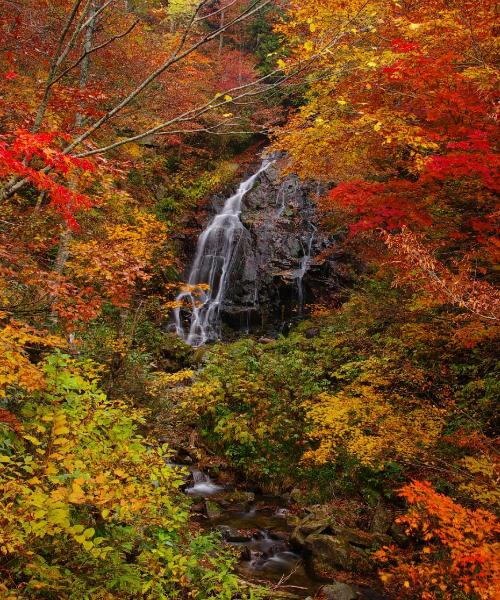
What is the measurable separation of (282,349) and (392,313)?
4920 mm

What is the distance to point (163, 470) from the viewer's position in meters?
3.54

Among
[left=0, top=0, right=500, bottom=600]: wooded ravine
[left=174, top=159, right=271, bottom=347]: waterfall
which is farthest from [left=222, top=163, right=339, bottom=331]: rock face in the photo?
[left=0, top=0, right=500, bottom=600]: wooded ravine

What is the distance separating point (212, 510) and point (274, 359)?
478 centimetres

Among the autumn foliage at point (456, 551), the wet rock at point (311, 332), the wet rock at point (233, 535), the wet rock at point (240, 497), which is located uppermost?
the autumn foliage at point (456, 551)

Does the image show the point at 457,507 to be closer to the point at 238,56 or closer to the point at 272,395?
the point at 272,395

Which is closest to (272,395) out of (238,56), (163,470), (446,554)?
(446,554)

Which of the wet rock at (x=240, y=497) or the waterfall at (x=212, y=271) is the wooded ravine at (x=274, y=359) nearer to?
the wet rock at (x=240, y=497)

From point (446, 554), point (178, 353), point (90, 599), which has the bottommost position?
point (446, 554)

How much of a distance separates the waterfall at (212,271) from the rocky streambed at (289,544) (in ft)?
29.3

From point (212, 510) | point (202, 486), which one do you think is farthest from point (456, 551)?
point (202, 486)

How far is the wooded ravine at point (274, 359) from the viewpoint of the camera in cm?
322

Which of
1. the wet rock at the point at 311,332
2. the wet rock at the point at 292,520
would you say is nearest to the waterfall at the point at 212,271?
the wet rock at the point at 311,332

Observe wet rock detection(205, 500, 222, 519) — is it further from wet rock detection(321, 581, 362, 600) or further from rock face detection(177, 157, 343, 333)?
rock face detection(177, 157, 343, 333)

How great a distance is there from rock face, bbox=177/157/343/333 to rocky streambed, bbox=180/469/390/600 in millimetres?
10021
